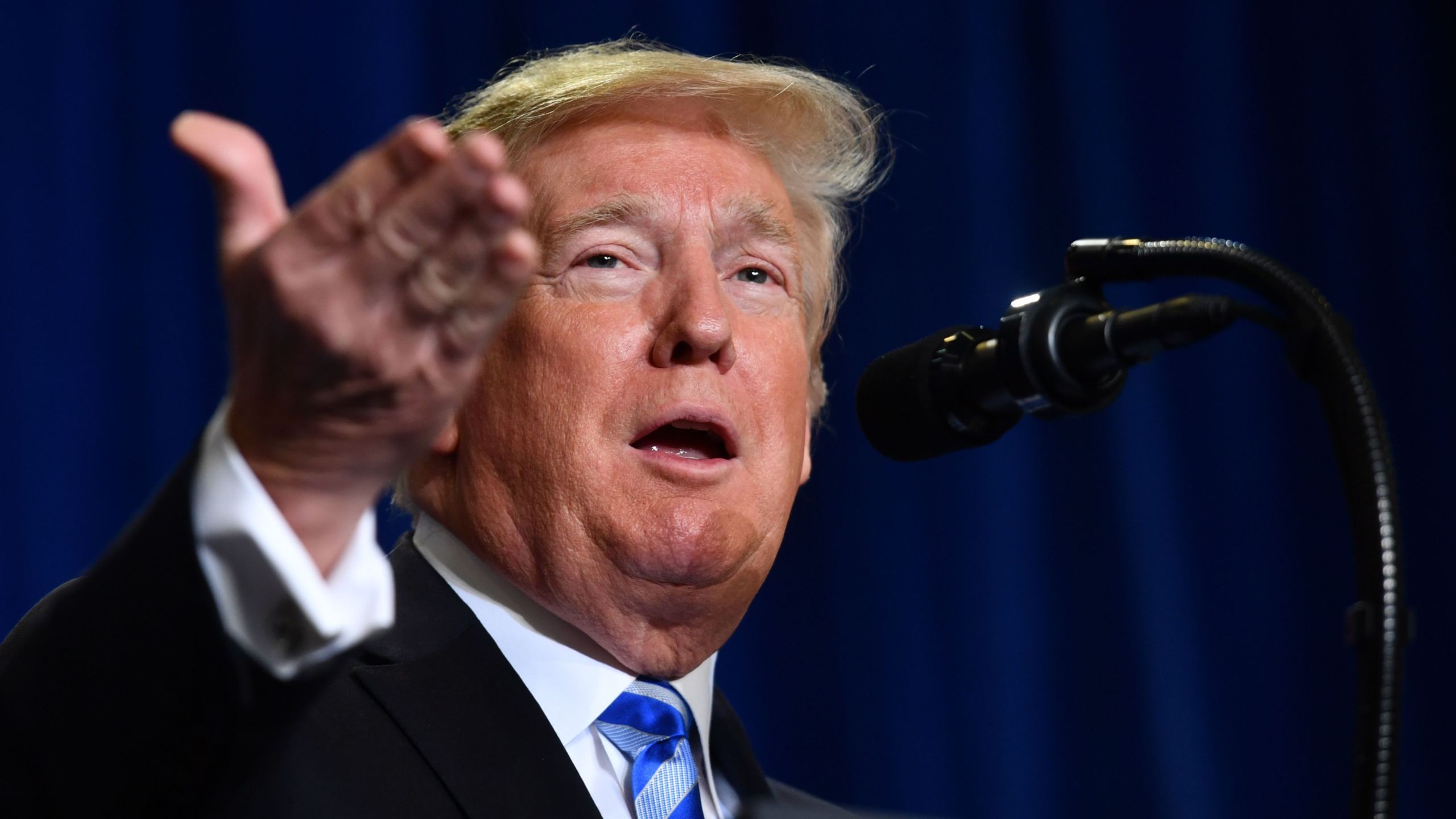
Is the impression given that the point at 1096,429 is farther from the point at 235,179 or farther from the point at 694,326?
the point at 235,179

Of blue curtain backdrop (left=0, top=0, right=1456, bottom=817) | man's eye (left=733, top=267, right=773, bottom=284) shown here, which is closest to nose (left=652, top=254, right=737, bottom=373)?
man's eye (left=733, top=267, right=773, bottom=284)

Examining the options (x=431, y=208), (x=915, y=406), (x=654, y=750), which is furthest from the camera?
(x=654, y=750)

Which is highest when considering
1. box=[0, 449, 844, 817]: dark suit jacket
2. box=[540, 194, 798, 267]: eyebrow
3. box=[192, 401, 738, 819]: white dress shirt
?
box=[540, 194, 798, 267]: eyebrow

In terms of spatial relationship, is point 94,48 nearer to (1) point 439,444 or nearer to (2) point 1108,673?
(1) point 439,444

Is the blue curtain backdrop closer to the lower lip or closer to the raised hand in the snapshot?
the lower lip

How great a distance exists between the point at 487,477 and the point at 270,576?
0.78m

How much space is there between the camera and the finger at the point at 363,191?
25.6 inches

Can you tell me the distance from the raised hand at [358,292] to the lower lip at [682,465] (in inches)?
28.1

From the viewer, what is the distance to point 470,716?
130 cm

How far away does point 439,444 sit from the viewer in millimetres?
1566

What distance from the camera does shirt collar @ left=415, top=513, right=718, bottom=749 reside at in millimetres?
1425

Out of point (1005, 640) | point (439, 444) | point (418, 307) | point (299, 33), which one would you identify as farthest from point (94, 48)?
point (1005, 640)

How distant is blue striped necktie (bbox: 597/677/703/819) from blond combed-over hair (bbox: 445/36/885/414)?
2.15 ft

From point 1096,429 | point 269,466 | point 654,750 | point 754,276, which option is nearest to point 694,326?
point 754,276
